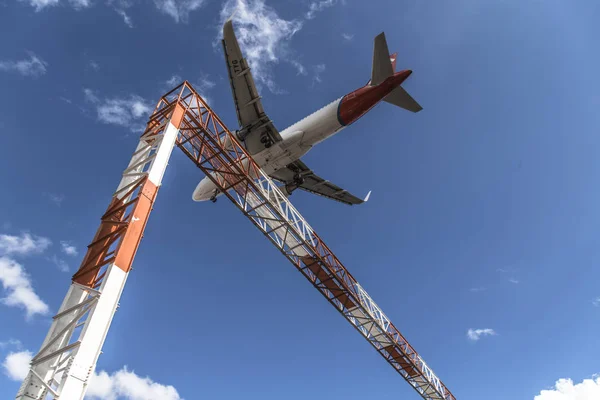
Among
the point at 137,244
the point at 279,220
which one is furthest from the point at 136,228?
the point at 279,220

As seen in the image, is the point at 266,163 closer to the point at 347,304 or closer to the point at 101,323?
the point at 347,304

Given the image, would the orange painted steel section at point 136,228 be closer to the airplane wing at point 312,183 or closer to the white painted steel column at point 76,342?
the white painted steel column at point 76,342

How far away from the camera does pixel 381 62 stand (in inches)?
797

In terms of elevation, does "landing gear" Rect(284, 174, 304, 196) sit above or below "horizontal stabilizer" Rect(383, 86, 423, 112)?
below

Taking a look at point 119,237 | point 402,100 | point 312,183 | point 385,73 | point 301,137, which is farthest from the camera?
point 312,183

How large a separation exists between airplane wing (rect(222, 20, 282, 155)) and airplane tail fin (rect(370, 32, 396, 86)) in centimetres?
590

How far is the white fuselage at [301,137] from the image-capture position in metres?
21.9

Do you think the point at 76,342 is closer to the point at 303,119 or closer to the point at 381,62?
the point at 303,119

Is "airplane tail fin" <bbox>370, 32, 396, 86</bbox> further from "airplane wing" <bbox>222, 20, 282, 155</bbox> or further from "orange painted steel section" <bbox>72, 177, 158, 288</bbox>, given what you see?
"orange painted steel section" <bbox>72, 177, 158, 288</bbox>

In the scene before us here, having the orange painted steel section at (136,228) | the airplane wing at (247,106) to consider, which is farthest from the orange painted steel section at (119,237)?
the airplane wing at (247,106)

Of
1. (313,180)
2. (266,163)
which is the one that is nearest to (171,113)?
(266,163)

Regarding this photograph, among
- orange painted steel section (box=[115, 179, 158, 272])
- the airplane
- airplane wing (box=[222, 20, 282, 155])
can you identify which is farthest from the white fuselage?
orange painted steel section (box=[115, 179, 158, 272])

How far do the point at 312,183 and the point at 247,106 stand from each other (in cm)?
789

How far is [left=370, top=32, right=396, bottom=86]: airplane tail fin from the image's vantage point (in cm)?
1945
